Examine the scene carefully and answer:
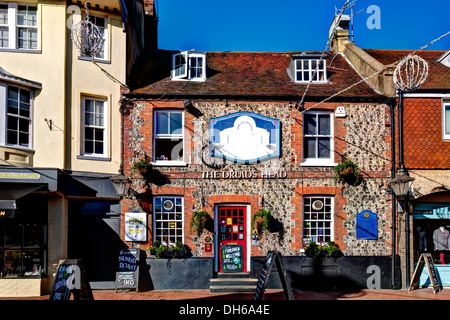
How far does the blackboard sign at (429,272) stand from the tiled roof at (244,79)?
5349 millimetres

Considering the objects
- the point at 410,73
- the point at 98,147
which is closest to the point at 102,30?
the point at 98,147

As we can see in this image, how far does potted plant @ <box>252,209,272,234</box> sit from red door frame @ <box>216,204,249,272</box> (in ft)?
1.32

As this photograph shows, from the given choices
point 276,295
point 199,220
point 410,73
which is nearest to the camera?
point 410,73

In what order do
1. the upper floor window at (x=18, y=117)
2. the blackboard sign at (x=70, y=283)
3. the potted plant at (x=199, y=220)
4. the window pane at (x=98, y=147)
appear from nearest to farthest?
the blackboard sign at (x=70, y=283) < the upper floor window at (x=18, y=117) < the potted plant at (x=199, y=220) < the window pane at (x=98, y=147)

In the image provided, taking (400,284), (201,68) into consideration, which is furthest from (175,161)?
(400,284)

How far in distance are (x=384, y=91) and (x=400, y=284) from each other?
20.5 ft

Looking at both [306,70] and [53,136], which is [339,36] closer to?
[306,70]

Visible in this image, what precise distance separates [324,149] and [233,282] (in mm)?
5166

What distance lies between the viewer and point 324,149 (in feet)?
45.2

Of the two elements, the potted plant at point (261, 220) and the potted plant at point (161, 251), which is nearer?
the potted plant at point (161, 251)

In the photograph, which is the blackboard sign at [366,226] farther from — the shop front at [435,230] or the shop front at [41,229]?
the shop front at [41,229]

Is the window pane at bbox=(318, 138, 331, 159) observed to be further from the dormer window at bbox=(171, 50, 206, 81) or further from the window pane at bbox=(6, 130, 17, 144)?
the window pane at bbox=(6, 130, 17, 144)

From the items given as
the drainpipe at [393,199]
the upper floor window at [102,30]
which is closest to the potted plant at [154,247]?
the upper floor window at [102,30]

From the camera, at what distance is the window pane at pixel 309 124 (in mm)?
13820
